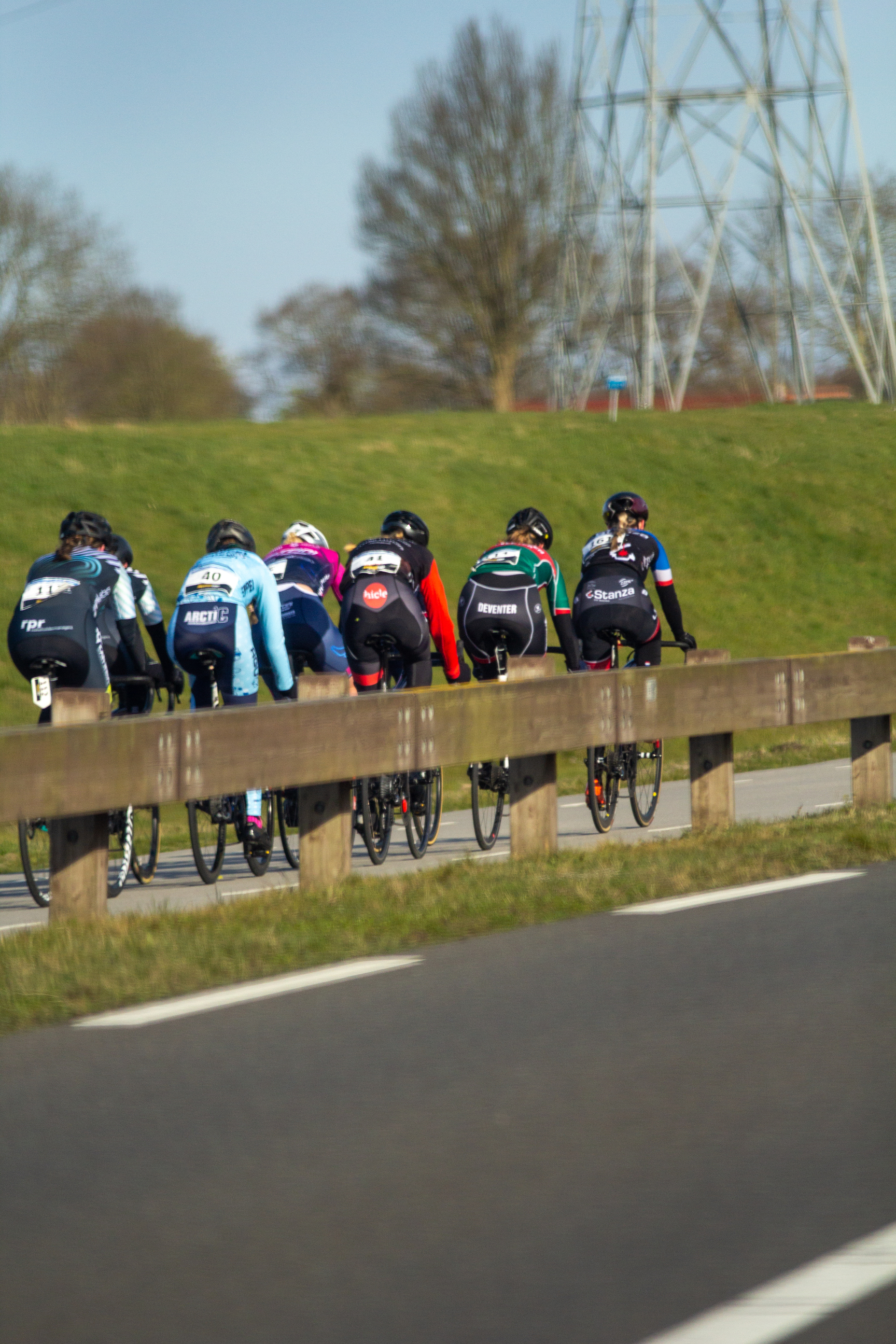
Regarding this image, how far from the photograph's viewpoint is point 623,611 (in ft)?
42.9

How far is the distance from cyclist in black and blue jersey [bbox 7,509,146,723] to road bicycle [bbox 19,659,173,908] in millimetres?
52

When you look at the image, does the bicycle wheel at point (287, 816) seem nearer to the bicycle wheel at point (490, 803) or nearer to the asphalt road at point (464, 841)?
the asphalt road at point (464, 841)

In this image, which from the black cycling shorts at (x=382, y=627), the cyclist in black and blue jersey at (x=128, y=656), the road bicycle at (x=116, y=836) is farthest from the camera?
the black cycling shorts at (x=382, y=627)

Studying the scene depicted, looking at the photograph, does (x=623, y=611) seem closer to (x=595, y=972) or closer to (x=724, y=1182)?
(x=595, y=972)

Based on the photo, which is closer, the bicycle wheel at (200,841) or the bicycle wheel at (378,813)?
the bicycle wheel at (200,841)

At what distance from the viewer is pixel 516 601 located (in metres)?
12.8

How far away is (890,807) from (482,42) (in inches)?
2354

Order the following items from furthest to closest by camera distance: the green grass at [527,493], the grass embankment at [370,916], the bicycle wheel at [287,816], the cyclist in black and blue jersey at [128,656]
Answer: the green grass at [527,493] → the bicycle wheel at [287,816] → the cyclist in black and blue jersey at [128,656] → the grass embankment at [370,916]

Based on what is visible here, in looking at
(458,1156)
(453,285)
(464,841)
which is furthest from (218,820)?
(453,285)

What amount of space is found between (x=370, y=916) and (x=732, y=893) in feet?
5.58

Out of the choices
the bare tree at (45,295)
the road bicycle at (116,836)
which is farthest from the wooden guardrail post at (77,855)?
the bare tree at (45,295)

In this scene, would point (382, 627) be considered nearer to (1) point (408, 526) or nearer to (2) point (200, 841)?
(1) point (408, 526)

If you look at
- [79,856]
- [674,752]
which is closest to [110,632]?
[79,856]

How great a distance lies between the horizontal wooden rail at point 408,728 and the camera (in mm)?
7836
